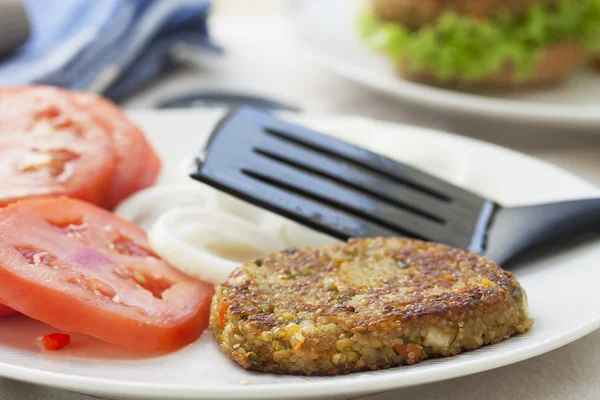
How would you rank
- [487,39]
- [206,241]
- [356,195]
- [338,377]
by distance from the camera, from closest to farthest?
[338,377]
[206,241]
[356,195]
[487,39]

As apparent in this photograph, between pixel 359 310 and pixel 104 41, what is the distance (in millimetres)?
3246

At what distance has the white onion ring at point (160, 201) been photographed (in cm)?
262

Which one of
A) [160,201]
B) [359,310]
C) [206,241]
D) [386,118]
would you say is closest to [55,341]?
[206,241]

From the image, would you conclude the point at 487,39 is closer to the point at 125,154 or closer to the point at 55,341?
the point at 125,154

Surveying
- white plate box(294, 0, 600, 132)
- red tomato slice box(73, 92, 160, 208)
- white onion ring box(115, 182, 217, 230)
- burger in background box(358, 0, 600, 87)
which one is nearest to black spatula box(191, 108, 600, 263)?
white onion ring box(115, 182, 217, 230)

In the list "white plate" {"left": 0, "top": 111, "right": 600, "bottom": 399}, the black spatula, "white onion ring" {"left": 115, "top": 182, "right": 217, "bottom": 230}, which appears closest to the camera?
"white plate" {"left": 0, "top": 111, "right": 600, "bottom": 399}

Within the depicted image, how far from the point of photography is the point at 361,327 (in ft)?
5.61

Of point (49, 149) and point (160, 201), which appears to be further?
point (160, 201)

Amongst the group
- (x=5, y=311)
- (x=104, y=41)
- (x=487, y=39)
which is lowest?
(x=5, y=311)

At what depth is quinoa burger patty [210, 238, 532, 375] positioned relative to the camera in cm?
172

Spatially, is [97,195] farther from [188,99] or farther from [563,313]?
[188,99]

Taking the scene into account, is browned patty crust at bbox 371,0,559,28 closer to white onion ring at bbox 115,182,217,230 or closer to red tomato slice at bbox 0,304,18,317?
white onion ring at bbox 115,182,217,230

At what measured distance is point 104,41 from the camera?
4543mm

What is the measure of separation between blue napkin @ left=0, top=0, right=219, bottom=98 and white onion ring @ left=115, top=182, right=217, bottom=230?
1701 millimetres
